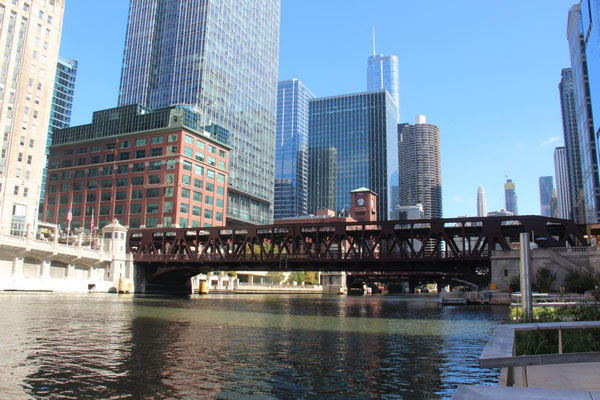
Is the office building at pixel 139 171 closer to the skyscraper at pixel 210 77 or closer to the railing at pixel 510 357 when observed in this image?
the skyscraper at pixel 210 77

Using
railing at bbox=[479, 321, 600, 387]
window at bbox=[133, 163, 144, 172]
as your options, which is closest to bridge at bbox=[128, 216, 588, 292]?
window at bbox=[133, 163, 144, 172]

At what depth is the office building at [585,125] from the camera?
16212 centimetres

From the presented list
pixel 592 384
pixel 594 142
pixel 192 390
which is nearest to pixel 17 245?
pixel 192 390

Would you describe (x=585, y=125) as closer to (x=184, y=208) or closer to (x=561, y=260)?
(x=561, y=260)

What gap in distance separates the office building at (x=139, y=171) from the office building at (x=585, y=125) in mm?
118892

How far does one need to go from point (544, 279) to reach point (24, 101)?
112953 mm

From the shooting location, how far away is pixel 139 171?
481ft

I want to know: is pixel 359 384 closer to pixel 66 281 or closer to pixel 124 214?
pixel 66 281

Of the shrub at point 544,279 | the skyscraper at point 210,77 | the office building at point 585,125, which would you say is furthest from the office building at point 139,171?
the office building at point 585,125

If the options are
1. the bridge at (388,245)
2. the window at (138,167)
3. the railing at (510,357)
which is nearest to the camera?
the railing at (510,357)

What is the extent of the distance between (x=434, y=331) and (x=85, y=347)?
24.1m

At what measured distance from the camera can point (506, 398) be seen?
5363 mm

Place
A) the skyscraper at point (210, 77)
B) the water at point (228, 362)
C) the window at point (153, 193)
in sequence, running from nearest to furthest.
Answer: the water at point (228, 362) → the window at point (153, 193) → the skyscraper at point (210, 77)

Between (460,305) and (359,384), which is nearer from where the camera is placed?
(359,384)
